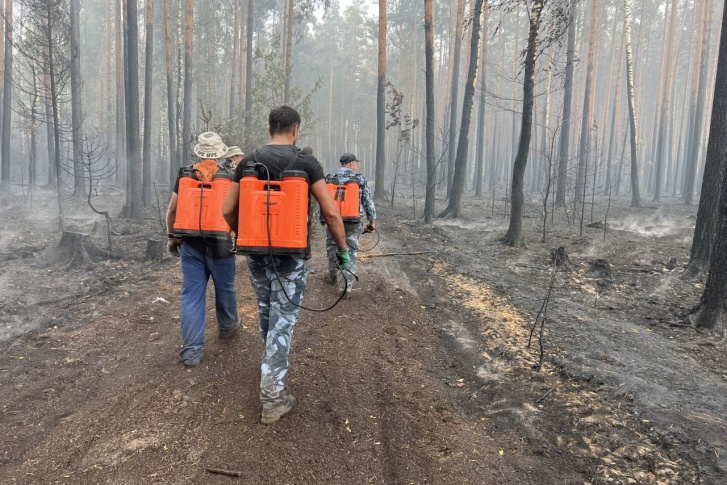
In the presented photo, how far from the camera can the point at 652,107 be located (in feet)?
167

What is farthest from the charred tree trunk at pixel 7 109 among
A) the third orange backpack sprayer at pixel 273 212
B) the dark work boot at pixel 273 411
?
the dark work boot at pixel 273 411

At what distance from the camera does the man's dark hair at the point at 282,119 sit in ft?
10.4

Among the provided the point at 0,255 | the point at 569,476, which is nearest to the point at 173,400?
the point at 569,476

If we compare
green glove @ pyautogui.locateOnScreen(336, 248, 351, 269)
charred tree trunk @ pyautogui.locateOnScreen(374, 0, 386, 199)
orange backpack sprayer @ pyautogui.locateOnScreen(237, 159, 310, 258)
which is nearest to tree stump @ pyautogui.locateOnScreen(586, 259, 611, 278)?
green glove @ pyautogui.locateOnScreen(336, 248, 351, 269)

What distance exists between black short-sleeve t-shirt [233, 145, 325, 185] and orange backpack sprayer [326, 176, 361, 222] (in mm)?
3036

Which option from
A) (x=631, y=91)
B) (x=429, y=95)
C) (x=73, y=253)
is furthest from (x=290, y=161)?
(x=631, y=91)

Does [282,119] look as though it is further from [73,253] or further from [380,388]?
[73,253]

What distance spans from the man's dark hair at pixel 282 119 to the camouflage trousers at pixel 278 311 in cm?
92

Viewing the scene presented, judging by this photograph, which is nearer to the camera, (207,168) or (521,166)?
(207,168)

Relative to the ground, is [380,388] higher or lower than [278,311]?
lower

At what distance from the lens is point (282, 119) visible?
125 inches

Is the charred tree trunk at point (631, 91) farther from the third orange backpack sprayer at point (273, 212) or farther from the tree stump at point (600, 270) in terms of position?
the third orange backpack sprayer at point (273, 212)

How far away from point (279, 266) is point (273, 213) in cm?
42

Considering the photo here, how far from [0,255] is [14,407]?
7951 millimetres
